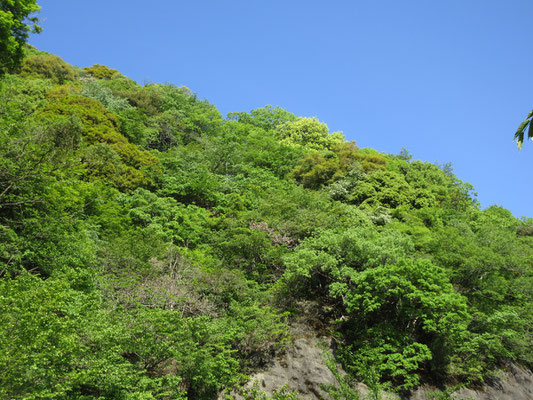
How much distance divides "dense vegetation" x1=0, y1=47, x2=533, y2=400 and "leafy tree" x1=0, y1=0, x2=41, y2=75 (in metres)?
1.87

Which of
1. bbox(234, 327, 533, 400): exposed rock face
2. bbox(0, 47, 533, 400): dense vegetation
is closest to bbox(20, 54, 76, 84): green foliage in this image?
bbox(0, 47, 533, 400): dense vegetation

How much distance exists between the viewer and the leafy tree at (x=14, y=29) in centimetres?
1424

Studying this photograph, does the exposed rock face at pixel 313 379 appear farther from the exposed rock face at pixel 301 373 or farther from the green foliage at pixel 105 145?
the green foliage at pixel 105 145

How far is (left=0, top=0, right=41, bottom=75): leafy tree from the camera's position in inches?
561

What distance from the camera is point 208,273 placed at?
52.9 ft

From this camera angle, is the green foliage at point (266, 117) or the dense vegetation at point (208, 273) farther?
the green foliage at point (266, 117)

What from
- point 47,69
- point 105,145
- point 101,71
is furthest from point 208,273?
point 101,71

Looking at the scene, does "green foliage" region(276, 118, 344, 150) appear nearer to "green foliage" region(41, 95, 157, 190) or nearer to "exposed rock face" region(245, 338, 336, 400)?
"green foliage" region(41, 95, 157, 190)

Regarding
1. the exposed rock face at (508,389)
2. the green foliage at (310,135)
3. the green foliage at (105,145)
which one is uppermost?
the green foliage at (310,135)

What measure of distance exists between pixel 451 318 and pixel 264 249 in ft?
31.6

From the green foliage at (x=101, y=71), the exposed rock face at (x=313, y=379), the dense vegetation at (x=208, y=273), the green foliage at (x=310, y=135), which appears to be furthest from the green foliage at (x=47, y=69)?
the exposed rock face at (x=313, y=379)

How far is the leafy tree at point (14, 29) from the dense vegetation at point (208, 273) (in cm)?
187

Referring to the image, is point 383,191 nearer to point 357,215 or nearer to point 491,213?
point 357,215

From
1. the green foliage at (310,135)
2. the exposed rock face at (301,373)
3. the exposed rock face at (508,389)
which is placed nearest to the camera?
the exposed rock face at (301,373)
